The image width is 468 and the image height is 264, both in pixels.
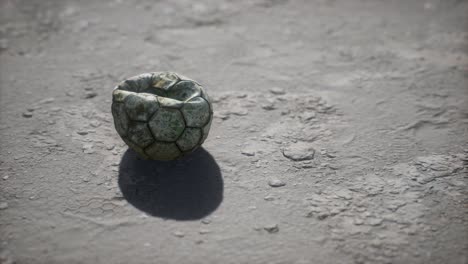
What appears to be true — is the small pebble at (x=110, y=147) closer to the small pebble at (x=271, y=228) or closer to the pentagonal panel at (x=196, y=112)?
the pentagonal panel at (x=196, y=112)

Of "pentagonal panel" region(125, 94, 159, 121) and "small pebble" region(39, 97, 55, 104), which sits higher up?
"pentagonal panel" region(125, 94, 159, 121)

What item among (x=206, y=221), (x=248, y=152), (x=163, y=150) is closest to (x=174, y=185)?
(x=163, y=150)

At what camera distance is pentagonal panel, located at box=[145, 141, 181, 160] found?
308cm

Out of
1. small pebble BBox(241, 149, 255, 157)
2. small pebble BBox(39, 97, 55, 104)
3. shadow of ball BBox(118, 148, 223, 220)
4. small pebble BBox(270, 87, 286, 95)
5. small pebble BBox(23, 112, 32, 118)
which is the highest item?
small pebble BBox(270, 87, 286, 95)

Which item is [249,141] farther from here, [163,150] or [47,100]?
[47,100]

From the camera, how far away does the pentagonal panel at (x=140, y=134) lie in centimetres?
302

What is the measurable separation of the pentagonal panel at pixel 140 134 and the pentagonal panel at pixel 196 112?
0.28 metres

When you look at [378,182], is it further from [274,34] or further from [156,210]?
[274,34]

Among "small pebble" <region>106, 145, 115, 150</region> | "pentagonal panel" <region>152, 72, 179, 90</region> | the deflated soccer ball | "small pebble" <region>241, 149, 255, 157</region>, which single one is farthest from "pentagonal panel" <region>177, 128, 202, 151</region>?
"small pebble" <region>106, 145, 115, 150</region>

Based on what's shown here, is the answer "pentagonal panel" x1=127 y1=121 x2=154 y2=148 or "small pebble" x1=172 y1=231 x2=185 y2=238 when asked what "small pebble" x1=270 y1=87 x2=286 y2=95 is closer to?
"pentagonal panel" x1=127 y1=121 x2=154 y2=148

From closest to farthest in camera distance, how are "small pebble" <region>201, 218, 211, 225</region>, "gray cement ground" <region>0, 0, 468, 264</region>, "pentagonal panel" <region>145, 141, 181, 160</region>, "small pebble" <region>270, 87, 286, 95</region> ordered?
"gray cement ground" <region>0, 0, 468, 264</region> → "small pebble" <region>201, 218, 211, 225</region> → "pentagonal panel" <region>145, 141, 181, 160</region> → "small pebble" <region>270, 87, 286, 95</region>

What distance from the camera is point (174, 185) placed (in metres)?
3.18

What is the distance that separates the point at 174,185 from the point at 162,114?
54 centimetres

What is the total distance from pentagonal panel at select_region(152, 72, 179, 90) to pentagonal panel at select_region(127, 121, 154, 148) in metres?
0.36
